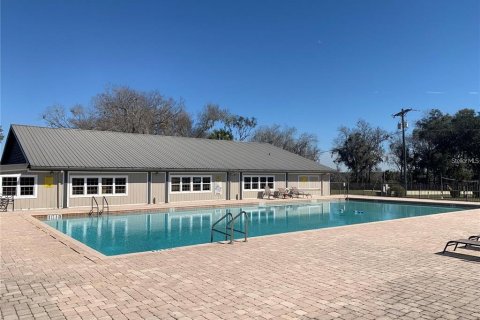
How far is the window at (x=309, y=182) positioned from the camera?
30.0m

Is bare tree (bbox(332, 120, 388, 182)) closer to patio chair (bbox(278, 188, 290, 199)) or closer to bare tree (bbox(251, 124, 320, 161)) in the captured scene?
bare tree (bbox(251, 124, 320, 161))

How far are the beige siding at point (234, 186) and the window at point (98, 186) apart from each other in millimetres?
7595

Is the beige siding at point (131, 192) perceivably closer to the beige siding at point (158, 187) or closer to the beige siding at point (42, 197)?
the beige siding at point (158, 187)

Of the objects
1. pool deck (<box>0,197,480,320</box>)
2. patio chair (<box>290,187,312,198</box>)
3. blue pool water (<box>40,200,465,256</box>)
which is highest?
patio chair (<box>290,187,312,198</box>)

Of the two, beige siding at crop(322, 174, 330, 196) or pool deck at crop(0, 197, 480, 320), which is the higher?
beige siding at crop(322, 174, 330, 196)

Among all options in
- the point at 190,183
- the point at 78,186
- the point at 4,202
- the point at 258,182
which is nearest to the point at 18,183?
the point at 4,202

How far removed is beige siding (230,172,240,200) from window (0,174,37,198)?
12.1 m

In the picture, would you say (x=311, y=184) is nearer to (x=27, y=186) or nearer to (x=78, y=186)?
(x=78, y=186)

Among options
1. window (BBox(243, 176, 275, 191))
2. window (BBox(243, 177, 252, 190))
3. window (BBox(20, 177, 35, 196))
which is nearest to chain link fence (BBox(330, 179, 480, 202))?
window (BBox(243, 176, 275, 191))

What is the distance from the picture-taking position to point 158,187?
22141 millimetres

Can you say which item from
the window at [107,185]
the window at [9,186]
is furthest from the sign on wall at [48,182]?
the window at [107,185]

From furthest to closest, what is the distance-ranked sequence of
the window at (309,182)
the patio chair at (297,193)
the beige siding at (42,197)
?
the window at (309,182) < the patio chair at (297,193) < the beige siding at (42,197)

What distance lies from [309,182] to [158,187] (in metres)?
13.5

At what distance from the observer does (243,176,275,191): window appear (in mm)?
26641
